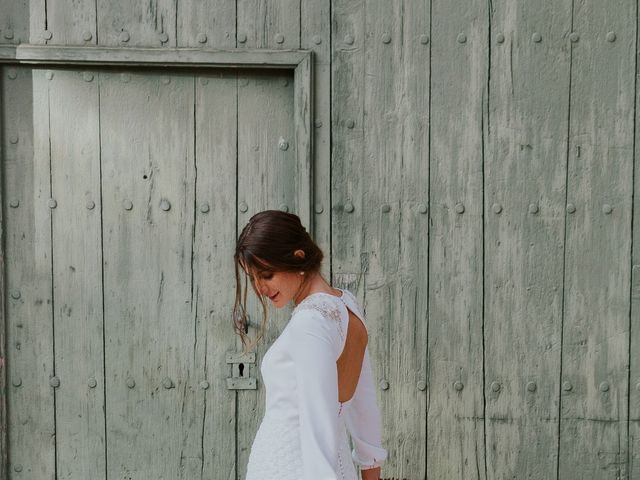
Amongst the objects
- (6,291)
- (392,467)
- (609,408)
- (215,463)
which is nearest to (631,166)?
(609,408)

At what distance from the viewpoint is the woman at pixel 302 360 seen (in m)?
1.49

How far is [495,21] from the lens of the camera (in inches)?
97.7

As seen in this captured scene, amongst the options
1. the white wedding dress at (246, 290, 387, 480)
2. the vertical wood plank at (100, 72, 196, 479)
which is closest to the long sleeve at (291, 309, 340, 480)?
the white wedding dress at (246, 290, 387, 480)

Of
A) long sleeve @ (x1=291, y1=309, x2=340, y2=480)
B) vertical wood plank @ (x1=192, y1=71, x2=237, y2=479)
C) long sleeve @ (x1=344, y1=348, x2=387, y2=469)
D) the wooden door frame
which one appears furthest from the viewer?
vertical wood plank @ (x1=192, y1=71, x2=237, y2=479)

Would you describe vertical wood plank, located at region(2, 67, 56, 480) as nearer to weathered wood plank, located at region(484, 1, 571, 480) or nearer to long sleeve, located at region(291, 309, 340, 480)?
long sleeve, located at region(291, 309, 340, 480)

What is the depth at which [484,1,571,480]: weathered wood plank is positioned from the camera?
2.49 metres

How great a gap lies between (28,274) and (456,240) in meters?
1.40

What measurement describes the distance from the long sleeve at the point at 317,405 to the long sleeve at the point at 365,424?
12.9 inches

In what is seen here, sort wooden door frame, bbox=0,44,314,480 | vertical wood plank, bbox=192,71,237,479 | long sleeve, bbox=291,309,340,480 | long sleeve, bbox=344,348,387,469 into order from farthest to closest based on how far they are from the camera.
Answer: vertical wood plank, bbox=192,71,237,479 < wooden door frame, bbox=0,44,314,480 < long sleeve, bbox=344,348,387,469 < long sleeve, bbox=291,309,340,480

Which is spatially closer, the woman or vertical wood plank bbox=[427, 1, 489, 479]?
the woman

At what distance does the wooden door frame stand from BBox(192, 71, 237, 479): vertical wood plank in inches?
3.8

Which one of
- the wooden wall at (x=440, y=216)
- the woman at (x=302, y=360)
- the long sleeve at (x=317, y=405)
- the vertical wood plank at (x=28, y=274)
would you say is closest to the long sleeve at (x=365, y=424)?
the woman at (x=302, y=360)

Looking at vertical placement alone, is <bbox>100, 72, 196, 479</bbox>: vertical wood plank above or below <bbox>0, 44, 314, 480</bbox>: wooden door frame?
below

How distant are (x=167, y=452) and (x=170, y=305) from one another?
1.60 ft
